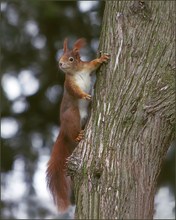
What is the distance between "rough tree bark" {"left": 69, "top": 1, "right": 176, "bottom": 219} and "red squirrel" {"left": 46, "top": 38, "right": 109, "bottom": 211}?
0.61 metres

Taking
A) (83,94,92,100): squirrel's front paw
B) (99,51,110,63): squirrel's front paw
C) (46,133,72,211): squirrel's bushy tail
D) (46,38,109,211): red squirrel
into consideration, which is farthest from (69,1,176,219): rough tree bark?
(46,133,72,211): squirrel's bushy tail

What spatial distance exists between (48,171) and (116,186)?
114cm

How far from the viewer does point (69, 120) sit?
3922mm

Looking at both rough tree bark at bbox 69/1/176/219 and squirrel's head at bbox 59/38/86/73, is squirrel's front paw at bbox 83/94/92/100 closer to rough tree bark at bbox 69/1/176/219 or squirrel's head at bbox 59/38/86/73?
squirrel's head at bbox 59/38/86/73

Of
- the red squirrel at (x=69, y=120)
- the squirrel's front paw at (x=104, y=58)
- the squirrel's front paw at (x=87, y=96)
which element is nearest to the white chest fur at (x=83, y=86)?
the red squirrel at (x=69, y=120)

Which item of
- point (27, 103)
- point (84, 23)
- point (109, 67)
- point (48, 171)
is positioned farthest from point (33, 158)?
point (109, 67)

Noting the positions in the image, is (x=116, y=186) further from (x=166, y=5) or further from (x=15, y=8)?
(x=15, y=8)

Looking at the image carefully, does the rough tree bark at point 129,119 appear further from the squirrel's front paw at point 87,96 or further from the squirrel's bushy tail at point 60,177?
the squirrel's bushy tail at point 60,177

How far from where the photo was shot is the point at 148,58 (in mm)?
3133

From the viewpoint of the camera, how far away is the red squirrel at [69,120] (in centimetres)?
381

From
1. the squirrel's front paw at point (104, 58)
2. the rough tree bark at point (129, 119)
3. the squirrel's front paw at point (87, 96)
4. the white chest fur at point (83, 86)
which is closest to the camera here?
the rough tree bark at point (129, 119)

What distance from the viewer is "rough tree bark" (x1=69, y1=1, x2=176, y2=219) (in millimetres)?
2846

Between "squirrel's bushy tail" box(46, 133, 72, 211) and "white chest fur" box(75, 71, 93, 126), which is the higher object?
"white chest fur" box(75, 71, 93, 126)

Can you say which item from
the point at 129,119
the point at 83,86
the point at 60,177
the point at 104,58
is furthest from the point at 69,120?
the point at 129,119
